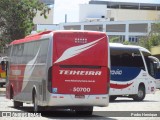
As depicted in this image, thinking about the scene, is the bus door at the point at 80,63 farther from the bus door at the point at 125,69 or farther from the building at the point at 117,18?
the building at the point at 117,18

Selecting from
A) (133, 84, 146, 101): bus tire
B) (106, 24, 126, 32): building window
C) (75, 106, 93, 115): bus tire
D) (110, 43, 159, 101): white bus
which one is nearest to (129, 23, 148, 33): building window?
(106, 24, 126, 32): building window

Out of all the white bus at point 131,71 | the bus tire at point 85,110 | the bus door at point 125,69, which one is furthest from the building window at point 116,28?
the bus tire at point 85,110

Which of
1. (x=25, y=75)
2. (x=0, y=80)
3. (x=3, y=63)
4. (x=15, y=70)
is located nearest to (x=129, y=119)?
(x=25, y=75)

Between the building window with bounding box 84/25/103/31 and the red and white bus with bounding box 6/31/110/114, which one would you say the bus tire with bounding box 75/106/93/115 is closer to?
the red and white bus with bounding box 6/31/110/114

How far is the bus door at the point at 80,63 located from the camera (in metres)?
18.9

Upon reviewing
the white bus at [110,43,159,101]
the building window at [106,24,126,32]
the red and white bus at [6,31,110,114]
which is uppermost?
the red and white bus at [6,31,110,114]

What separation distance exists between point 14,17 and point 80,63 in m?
22.7

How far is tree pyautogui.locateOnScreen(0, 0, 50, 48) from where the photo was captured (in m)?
40.7

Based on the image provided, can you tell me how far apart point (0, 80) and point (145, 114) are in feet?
105

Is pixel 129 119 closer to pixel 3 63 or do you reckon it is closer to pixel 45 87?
pixel 45 87

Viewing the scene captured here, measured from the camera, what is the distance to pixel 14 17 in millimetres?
41000

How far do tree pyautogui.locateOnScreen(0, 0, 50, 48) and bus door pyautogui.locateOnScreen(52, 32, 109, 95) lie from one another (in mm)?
22099

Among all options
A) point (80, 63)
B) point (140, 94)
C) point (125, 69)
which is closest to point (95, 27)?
point (140, 94)

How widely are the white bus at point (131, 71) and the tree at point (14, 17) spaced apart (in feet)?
36.3
